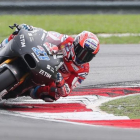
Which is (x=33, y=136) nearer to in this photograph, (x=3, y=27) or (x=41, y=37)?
(x=41, y=37)

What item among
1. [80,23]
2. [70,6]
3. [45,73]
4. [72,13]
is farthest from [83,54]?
[72,13]

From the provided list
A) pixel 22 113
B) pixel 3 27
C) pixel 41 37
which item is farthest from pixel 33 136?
pixel 3 27

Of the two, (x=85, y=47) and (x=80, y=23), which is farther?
(x=80, y=23)

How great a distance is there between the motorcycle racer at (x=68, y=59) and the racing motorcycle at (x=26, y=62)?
0.50 feet

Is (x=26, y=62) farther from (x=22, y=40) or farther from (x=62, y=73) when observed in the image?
(x=62, y=73)

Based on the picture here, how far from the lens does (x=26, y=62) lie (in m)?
7.50

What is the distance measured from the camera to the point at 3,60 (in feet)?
25.6

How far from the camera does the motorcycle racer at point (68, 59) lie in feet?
25.8

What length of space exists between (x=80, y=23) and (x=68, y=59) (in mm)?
10600

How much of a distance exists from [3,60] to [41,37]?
0.64 metres

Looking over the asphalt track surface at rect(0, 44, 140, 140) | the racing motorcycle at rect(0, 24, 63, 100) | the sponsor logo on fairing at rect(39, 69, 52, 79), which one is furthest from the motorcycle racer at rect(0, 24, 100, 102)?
the asphalt track surface at rect(0, 44, 140, 140)

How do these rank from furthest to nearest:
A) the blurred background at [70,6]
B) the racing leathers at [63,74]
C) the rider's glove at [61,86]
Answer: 1. the blurred background at [70,6]
2. the racing leathers at [63,74]
3. the rider's glove at [61,86]

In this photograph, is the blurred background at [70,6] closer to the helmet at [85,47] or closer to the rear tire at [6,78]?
the helmet at [85,47]

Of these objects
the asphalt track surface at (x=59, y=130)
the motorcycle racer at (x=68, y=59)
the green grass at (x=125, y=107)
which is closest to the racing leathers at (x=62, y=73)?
the motorcycle racer at (x=68, y=59)
